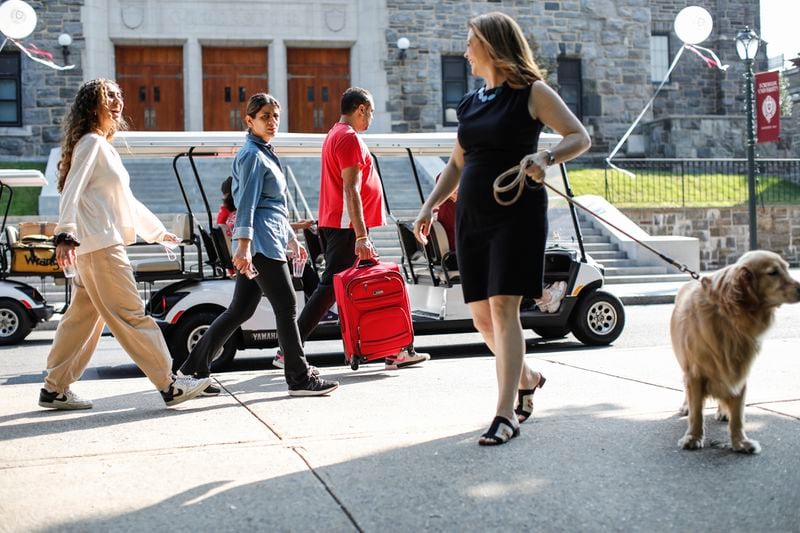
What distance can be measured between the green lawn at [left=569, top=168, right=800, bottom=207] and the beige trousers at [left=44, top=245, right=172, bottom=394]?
58.1 feet

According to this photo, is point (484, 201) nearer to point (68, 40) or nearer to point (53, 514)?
point (53, 514)

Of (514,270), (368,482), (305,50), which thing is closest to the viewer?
(368,482)

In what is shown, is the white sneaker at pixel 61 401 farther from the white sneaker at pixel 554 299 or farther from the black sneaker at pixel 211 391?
the white sneaker at pixel 554 299

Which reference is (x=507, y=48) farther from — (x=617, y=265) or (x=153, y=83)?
(x=153, y=83)

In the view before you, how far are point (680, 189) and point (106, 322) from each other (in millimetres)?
20005

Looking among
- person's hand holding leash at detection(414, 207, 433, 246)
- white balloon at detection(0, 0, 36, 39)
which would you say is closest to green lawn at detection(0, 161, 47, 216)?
white balloon at detection(0, 0, 36, 39)

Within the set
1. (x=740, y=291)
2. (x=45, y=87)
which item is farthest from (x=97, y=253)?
(x=45, y=87)

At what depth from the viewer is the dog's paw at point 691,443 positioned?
432 cm

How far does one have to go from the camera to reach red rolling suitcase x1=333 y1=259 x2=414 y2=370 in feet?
22.9

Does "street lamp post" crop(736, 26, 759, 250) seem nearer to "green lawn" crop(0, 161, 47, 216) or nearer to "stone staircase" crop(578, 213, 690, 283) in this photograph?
"stone staircase" crop(578, 213, 690, 283)

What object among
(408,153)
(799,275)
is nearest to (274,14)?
(799,275)

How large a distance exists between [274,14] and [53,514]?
25.2m

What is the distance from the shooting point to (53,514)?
3475mm

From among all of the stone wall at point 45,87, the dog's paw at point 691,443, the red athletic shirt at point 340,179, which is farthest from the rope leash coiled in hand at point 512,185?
the stone wall at point 45,87
